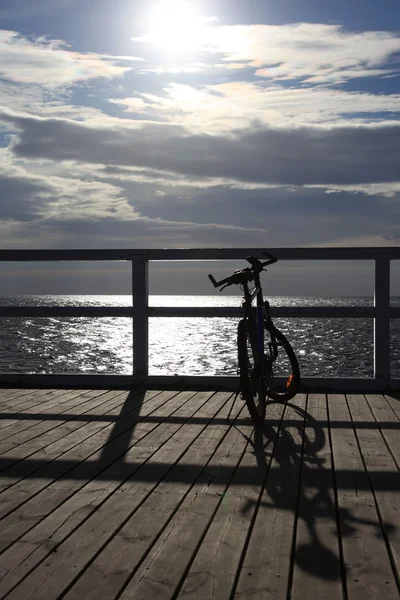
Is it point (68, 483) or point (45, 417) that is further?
point (45, 417)

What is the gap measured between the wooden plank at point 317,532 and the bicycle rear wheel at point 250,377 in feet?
1.62

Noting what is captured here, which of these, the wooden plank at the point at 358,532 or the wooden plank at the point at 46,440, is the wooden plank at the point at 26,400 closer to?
the wooden plank at the point at 46,440

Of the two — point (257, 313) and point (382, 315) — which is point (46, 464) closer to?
point (257, 313)

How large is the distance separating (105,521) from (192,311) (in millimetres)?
3630

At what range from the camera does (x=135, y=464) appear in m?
3.74

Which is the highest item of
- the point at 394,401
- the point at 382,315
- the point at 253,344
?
the point at 382,315

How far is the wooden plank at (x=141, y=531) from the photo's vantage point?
7.39 feet

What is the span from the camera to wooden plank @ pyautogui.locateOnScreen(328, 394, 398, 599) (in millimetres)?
2264

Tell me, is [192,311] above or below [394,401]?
above

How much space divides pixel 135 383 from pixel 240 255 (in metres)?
1.47

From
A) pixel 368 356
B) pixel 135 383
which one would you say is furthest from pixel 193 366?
pixel 135 383

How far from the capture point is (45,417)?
5.07 metres

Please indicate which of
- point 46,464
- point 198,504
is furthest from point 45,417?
point 198,504

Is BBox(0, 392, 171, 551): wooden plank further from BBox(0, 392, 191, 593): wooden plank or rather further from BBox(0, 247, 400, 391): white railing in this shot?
BBox(0, 247, 400, 391): white railing
